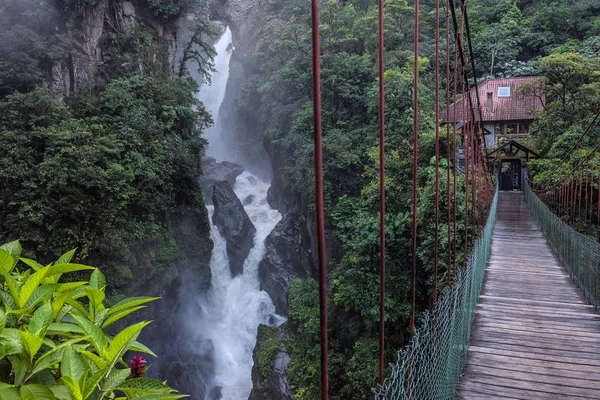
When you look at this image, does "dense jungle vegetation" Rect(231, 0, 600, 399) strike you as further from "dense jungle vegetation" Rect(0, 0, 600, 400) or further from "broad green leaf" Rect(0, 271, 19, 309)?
"broad green leaf" Rect(0, 271, 19, 309)

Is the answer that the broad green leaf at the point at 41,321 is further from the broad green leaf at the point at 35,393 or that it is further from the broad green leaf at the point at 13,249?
the broad green leaf at the point at 13,249

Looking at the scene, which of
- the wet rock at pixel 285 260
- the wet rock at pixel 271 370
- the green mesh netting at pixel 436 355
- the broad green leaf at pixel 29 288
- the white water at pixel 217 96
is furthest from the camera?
the white water at pixel 217 96

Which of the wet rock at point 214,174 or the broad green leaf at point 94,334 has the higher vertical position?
the wet rock at point 214,174

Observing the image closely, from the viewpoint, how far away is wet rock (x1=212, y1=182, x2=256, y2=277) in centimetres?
1409

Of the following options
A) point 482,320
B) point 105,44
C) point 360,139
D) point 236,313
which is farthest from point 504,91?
point 482,320

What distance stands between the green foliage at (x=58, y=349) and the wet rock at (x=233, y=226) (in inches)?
516

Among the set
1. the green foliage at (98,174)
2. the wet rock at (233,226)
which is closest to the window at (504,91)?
the wet rock at (233,226)

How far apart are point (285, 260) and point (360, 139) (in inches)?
181

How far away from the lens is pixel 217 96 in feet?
80.1

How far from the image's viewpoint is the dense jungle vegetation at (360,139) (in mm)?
8203

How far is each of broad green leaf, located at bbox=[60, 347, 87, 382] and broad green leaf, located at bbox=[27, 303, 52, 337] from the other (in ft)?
0.25

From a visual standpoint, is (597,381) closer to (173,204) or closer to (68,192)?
(68,192)

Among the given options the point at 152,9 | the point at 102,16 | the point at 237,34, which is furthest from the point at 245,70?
the point at 102,16

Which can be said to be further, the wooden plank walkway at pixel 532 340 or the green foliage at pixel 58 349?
the wooden plank walkway at pixel 532 340
